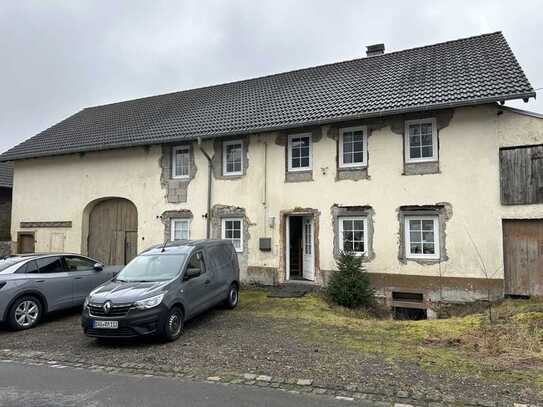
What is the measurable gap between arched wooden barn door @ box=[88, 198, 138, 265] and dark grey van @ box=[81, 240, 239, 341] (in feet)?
23.4

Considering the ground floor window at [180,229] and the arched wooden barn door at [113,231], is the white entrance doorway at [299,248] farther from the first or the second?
the arched wooden barn door at [113,231]

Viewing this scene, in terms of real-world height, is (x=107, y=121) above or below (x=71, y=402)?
above

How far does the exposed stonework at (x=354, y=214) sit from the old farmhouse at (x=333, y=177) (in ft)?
0.10

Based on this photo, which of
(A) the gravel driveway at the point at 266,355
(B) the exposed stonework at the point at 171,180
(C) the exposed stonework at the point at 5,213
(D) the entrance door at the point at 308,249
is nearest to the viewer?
(A) the gravel driveway at the point at 266,355

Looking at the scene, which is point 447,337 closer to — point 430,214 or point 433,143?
point 430,214

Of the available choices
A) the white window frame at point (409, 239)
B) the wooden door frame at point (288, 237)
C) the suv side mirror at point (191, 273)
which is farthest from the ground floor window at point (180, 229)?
the white window frame at point (409, 239)

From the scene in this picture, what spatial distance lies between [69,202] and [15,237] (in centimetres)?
347

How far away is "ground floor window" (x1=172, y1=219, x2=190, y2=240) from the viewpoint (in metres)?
14.9

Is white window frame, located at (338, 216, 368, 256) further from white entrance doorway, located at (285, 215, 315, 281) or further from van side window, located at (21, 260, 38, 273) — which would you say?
van side window, located at (21, 260, 38, 273)

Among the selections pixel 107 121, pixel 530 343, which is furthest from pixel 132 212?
pixel 530 343

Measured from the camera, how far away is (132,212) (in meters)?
16.1

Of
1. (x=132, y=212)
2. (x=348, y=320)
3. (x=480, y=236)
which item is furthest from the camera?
(x=132, y=212)

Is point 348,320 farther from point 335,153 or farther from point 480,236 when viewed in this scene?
point 335,153

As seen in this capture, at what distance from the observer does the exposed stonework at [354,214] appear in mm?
12164
